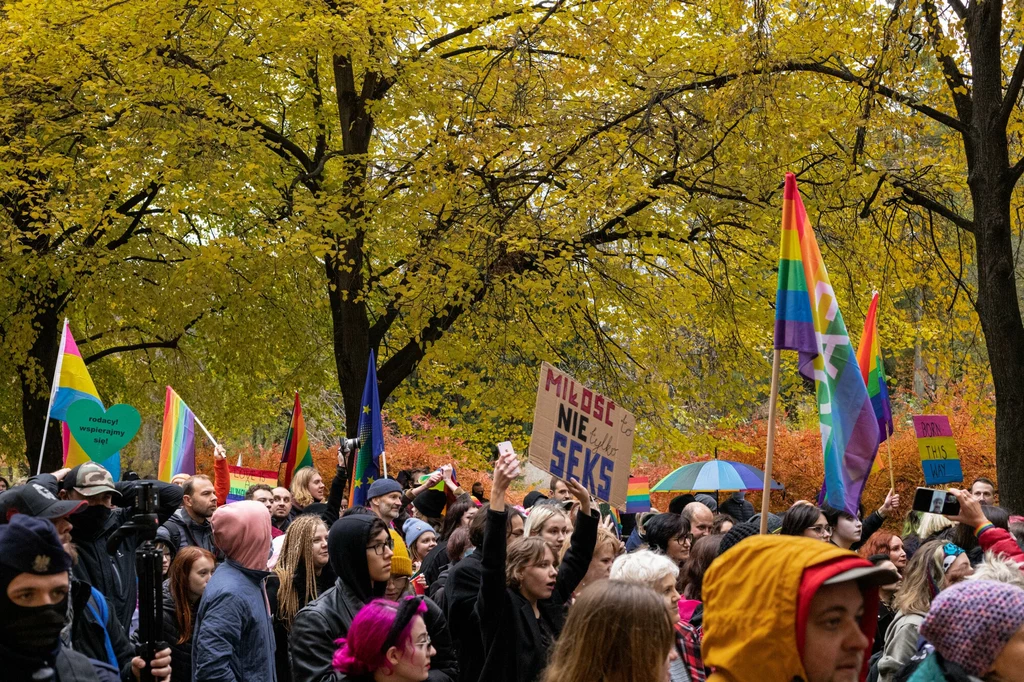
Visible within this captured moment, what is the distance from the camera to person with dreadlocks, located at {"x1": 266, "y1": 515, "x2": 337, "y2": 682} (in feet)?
21.8

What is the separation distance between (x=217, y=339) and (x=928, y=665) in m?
15.9

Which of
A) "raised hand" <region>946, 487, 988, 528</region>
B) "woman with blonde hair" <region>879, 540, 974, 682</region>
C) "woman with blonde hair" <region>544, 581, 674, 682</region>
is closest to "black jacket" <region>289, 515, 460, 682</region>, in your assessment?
"woman with blonde hair" <region>544, 581, 674, 682</region>

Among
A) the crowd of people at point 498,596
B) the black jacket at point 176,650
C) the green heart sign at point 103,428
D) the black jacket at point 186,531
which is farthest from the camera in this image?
the green heart sign at point 103,428

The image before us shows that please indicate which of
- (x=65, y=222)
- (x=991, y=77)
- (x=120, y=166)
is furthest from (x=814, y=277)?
(x=65, y=222)

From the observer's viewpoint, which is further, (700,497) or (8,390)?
(8,390)

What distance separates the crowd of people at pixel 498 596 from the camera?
9.71 ft

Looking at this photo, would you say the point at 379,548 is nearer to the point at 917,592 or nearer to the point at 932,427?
the point at 917,592

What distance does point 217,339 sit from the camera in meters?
18.2

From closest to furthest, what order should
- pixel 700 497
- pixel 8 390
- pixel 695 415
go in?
pixel 700 497 → pixel 695 415 → pixel 8 390

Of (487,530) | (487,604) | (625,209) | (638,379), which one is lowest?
(487,604)

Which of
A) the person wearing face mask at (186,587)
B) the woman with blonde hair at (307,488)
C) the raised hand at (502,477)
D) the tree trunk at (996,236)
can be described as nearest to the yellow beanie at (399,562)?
the raised hand at (502,477)

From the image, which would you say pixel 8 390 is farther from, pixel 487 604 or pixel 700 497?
pixel 487 604

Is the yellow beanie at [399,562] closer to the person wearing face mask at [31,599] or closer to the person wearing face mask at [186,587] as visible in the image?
the person wearing face mask at [186,587]

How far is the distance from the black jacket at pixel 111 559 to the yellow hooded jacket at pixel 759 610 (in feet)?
12.6
